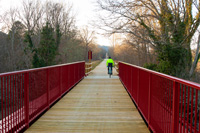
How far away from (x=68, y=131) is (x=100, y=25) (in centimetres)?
1238

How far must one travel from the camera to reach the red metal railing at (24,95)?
323 cm

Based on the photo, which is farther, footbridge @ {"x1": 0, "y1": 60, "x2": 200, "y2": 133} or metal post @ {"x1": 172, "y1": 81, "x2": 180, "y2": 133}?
footbridge @ {"x1": 0, "y1": 60, "x2": 200, "y2": 133}

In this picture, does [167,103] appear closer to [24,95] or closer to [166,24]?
[24,95]

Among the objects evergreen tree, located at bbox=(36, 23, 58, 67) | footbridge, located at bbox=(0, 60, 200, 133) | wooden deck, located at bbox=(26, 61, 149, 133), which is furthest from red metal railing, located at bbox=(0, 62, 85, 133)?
evergreen tree, located at bbox=(36, 23, 58, 67)

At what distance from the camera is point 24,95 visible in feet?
12.8

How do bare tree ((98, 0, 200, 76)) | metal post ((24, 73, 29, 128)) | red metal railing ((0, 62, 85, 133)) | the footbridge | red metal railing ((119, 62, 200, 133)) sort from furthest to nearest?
bare tree ((98, 0, 200, 76)) → metal post ((24, 73, 29, 128)) → red metal railing ((0, 62, 85, 133)) → the footbridge → red metal railing ((119, 62, 200, 133))

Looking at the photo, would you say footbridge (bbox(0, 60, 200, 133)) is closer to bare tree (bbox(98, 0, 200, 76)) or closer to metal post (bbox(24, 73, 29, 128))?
metal post (bbox(24, 73, 29, 128))

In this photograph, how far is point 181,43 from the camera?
13.7 m

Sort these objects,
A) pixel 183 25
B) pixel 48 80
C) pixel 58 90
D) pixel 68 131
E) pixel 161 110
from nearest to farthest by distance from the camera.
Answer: pixel 161 110 < pixel 68 131 < pixel 48 80 < pixel 58 90 < pixel 183 25

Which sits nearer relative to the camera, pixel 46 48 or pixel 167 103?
pixel 167 103

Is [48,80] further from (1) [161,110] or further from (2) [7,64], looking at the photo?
(2) [7,64]

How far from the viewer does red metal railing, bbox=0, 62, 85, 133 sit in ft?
10.6

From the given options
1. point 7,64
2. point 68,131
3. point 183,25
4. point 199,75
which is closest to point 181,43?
point 183,25

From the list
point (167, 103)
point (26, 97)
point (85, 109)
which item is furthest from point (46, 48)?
point (167, 103)
